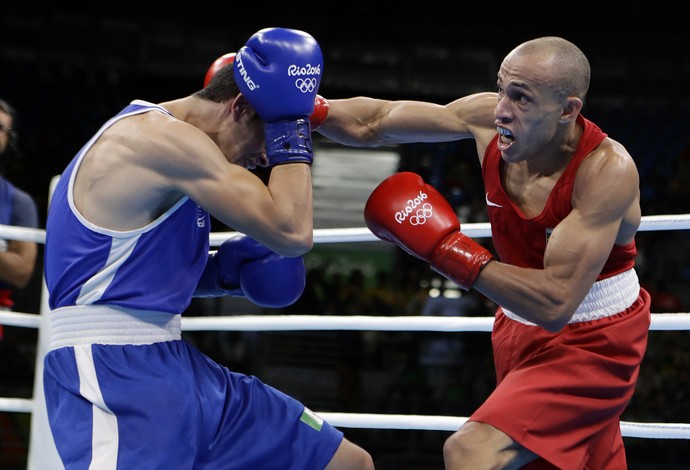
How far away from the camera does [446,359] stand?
725 centimetres

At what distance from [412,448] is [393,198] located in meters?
4.17

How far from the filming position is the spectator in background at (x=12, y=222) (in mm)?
3340

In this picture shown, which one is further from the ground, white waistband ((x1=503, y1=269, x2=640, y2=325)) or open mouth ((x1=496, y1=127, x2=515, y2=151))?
open mouth ((x1=496, y1=127, x2=515, y2=151))

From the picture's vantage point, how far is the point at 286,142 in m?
2.06

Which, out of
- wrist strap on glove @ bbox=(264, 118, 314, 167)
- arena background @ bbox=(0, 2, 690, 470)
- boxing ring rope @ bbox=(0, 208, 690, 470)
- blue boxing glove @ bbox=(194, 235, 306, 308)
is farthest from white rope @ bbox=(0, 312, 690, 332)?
arena background @ bbox=(0, 2, 690, 470)

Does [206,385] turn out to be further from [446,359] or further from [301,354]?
[301,354]

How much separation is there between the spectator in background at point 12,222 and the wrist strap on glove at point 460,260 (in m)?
1.92

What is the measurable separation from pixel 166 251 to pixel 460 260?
685 millimetres

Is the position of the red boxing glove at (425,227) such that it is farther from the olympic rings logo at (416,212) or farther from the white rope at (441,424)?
the white rope at (441,424)

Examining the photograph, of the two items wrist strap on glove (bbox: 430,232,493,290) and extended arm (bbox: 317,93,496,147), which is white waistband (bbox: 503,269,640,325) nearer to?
wrist strap on glove (bbox: 430,232,493,290)

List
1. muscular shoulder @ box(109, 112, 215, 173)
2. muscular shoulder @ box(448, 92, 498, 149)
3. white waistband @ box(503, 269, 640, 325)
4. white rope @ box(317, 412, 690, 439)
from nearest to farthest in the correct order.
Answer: muscular shoulder @ box(109, 112, 215, 173), white waistband @ box(503, 269, 640, 325), white rope @ box(317, 412, 690, 439), muscular shoulder @ box(448, 92, 498, 149)

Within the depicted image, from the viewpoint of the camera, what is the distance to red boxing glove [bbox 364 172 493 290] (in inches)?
81.0

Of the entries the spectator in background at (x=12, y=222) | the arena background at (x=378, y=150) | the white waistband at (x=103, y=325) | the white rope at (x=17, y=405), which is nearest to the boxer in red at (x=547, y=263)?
the white waistband at (x=103, y=325)

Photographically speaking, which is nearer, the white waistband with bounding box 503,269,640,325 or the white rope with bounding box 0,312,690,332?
the white waistband with bounding box 503,269,640,325
